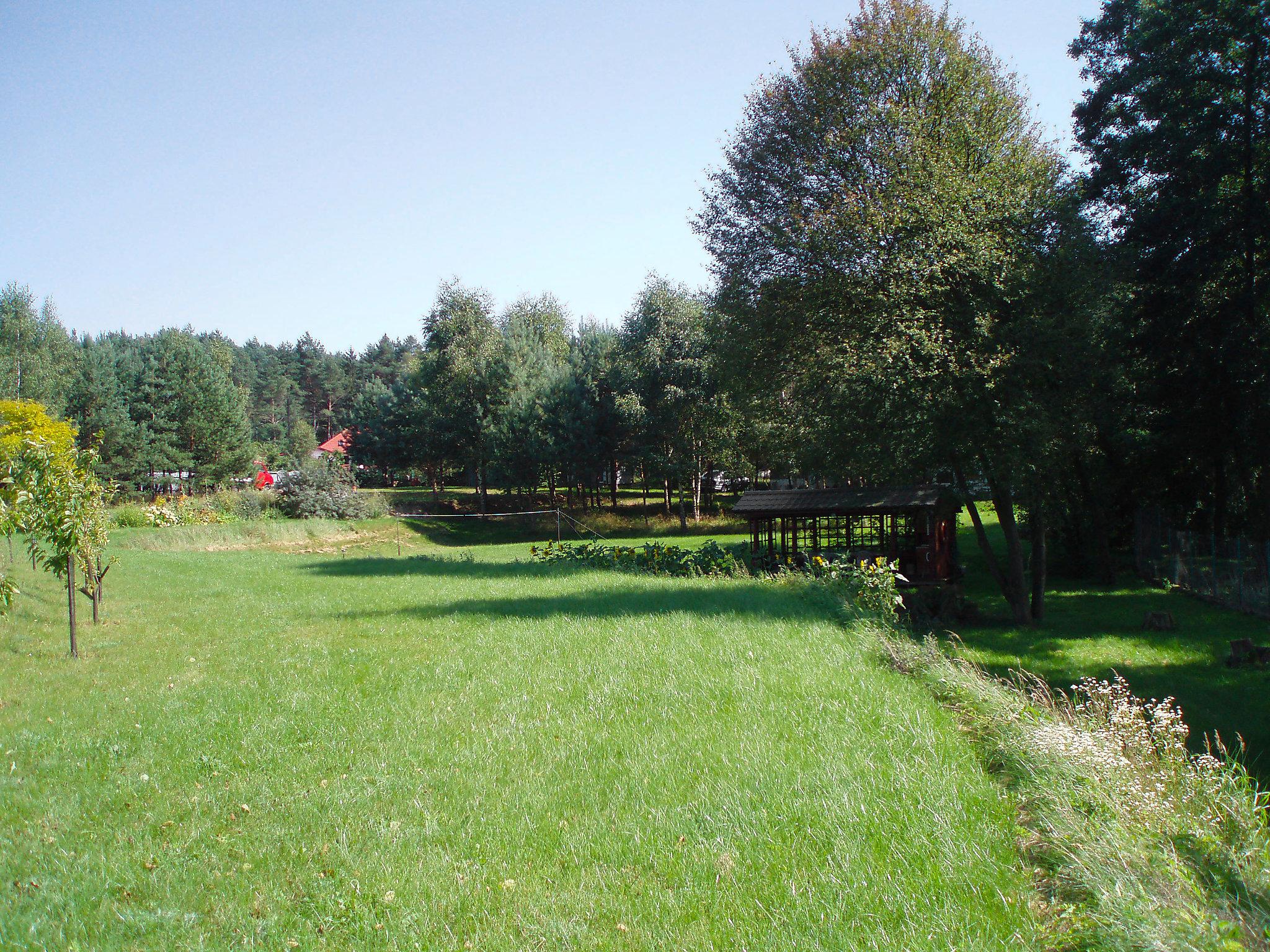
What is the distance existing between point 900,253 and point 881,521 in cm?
950

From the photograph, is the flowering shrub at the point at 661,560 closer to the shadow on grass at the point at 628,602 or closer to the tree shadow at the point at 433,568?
the tree shadow at the point at 433,568

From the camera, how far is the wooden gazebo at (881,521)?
73.7 ft

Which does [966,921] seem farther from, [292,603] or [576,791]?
[292,603]

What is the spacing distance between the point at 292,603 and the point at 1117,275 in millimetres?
19416

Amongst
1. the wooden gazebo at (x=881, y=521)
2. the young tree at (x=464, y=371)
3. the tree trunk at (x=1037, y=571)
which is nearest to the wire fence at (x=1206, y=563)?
the tree trunk at (x=1037, y=571)

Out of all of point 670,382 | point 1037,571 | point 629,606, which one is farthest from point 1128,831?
point 670,382

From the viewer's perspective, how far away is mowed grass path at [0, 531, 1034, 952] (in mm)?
3791

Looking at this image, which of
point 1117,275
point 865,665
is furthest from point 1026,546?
point 865,665

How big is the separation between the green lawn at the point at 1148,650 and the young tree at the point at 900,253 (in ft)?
6.74

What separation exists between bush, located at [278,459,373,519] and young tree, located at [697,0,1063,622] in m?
27.4

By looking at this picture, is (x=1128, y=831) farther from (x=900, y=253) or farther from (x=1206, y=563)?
(x=1206, y=563)

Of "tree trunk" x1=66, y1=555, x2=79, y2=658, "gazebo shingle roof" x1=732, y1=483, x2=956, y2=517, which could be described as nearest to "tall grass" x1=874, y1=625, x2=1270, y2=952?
"tree trunk" x1=66, y1=555, x2=79, y2=658

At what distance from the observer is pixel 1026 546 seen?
3138 cm

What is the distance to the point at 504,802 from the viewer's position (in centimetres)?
511
